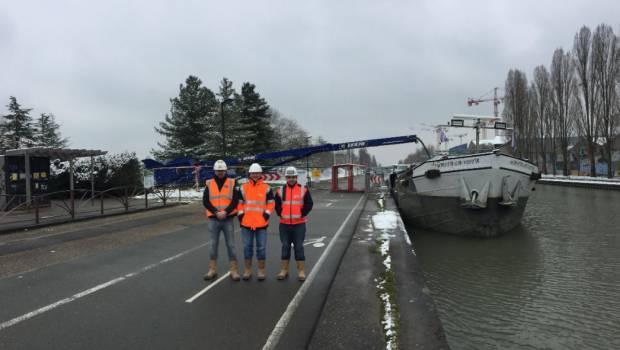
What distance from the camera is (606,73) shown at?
111 ft

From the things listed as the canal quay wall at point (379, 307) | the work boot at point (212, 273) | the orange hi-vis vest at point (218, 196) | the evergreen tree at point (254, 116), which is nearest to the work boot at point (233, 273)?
the work boot at point (212, 273)

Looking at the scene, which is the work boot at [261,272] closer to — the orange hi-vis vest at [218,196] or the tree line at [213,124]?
the orange hi-vis vest at [218,196]

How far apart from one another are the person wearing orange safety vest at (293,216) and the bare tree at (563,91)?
145 ft

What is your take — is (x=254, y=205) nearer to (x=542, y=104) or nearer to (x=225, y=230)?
(x=225, y=230)

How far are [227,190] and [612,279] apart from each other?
7.64 meters

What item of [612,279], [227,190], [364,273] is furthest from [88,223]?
[612,279]

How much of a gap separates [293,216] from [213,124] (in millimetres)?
29728

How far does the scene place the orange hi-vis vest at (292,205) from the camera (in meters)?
5.58

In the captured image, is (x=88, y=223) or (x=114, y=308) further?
(x=88, y=223)

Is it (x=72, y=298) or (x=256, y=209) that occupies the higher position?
(x=256, y=209)

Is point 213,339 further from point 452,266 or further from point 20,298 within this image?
point 452,266

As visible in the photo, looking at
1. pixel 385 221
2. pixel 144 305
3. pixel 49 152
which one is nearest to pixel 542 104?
pixel 385 221

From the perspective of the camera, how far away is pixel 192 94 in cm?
3681

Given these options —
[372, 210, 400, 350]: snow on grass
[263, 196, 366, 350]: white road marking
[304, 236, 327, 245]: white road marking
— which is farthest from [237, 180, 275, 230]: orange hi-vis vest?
[304, 236, 327, 245]: white road marking
